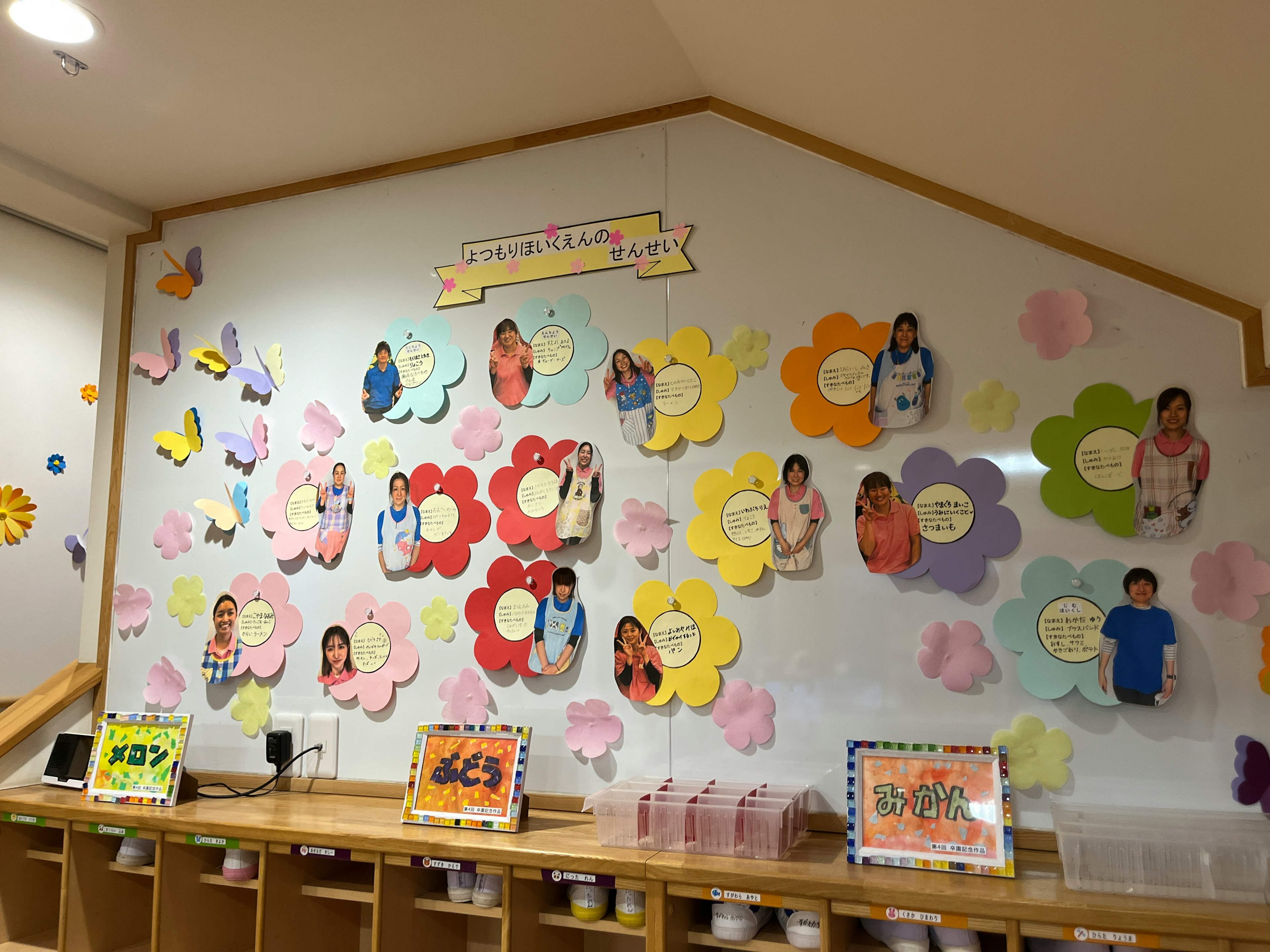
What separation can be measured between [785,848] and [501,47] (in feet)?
6.41

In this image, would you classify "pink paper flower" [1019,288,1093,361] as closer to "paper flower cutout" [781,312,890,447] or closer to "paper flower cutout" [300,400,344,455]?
"paper flower cutout" [781,312,890,447]

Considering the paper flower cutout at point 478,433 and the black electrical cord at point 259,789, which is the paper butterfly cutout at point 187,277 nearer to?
the paper flower cutout at point 478,433

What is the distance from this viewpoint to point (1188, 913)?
1.50 m

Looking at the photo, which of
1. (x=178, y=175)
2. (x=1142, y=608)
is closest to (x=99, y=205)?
(x=178, y=175)

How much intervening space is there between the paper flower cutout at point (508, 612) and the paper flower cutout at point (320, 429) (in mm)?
678

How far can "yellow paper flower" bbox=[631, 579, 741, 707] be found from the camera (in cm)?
221

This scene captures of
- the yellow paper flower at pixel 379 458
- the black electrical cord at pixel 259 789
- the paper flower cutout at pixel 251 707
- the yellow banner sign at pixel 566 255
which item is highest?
the yellow banner sign at pixel 566 255

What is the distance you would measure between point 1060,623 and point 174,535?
2.56m

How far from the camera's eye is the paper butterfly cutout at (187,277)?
3029 mm

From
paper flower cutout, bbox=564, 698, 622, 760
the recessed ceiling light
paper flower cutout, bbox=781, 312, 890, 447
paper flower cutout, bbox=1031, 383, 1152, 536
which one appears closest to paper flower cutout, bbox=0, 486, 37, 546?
the recessed ceiling light

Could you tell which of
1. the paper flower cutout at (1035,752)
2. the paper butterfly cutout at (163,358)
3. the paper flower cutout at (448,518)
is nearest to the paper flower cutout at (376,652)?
the paper flower cutout at (448,518)

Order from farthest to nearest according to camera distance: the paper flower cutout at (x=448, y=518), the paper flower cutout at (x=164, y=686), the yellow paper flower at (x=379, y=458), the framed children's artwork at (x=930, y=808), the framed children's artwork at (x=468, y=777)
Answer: the paper flower cutout at (x=164, y=686), the yellow paper flower at (x=379, y=458), the paper flower cutout at (x=448, y=518), the framed children's artwork at (x=468, y=777), the framed children's artwork at (x=930, y=808)

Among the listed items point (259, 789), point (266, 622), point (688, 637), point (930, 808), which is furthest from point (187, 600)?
point (930, 808)

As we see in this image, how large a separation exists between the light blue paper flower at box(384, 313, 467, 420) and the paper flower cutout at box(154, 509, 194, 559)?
793 mm
